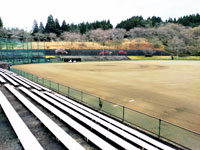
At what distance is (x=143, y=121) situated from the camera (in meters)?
9.66

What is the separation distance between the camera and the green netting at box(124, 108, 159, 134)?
905cm

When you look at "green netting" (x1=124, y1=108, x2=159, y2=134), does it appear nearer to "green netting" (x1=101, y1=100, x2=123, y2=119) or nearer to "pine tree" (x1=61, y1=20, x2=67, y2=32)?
"green netting" (x1=101, y1=100, x2=123, y2=119)

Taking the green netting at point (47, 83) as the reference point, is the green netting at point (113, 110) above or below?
below

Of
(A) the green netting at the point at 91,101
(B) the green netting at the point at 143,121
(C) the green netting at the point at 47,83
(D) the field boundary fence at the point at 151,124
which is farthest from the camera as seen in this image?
(C) the green netting at the point at 47,83

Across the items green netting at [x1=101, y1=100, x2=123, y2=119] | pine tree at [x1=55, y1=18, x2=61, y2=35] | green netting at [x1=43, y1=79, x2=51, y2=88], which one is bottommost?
green netting at [x1=101, y1=100, x2=123, y2=119]

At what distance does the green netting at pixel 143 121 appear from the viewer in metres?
9.05

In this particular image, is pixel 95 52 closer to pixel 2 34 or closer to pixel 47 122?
pixel 2 34

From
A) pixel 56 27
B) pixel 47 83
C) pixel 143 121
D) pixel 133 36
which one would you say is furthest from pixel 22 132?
pixel 56 27

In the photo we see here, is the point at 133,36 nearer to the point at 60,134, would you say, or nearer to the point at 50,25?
the point at 50,25

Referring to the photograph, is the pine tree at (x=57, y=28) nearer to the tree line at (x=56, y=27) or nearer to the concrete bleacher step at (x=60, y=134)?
the tree line at (x=56, y=27)

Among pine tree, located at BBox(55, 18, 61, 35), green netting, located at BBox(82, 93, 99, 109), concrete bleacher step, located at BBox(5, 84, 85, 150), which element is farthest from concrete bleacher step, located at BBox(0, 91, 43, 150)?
pine tree, located at BBox(55, 18, 61, 35)

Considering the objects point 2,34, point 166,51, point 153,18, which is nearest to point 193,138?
point 166,51

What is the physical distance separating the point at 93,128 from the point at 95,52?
92.3 meters

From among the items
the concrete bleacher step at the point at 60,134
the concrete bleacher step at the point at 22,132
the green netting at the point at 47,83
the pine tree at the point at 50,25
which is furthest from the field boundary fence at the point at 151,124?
the pine tree at the point at 50,25
